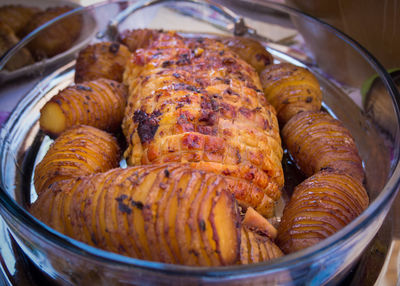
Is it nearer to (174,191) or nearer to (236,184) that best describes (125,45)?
(236,184)

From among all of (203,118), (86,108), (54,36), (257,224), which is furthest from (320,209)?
(54,36)

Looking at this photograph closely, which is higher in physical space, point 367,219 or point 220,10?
point 220,10

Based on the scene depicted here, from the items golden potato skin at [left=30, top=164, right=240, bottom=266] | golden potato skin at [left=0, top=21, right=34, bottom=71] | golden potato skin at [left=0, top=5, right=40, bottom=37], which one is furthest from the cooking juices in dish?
golden potato skin at [left=0, top=5, right=40, bottom=37]

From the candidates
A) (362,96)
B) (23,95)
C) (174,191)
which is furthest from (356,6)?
(23,95)

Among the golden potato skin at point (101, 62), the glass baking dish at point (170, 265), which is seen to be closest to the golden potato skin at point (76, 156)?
the glass baking dish at point (170, 265)

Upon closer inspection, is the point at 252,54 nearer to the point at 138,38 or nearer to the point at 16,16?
the point at 138,38

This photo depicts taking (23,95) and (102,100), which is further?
(23,95)

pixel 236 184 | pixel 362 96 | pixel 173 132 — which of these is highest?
pixel 173 132
